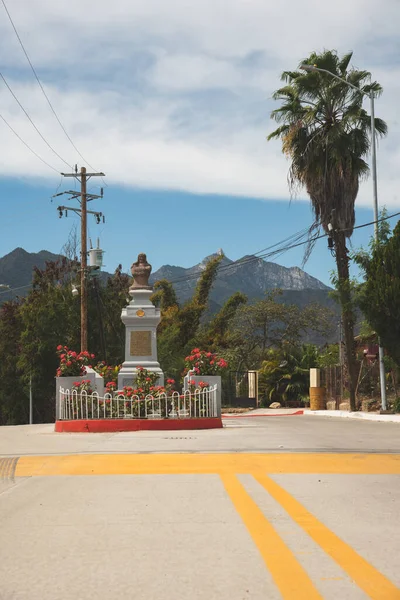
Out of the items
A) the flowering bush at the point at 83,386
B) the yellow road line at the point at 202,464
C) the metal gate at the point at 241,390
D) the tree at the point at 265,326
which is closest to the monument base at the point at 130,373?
the flowering bush at the point at 83,386

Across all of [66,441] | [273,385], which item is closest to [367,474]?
[66,441]

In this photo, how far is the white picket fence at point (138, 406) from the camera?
21.6 metres

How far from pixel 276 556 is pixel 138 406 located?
16323 millimetres

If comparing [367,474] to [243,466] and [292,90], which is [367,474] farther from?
[292,90]

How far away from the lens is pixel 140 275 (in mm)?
30109

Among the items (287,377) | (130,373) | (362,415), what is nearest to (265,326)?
(287,377)

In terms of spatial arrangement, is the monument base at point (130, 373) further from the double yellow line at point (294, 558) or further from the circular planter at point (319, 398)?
the double yellow line at point (294, 558)

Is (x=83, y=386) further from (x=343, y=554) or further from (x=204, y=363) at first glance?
(x=343, y=554)

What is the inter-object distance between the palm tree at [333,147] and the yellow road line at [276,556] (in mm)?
24933

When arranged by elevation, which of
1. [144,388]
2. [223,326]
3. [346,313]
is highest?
[223,326]

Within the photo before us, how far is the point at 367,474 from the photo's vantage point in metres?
9.88

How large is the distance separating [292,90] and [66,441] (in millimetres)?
22148

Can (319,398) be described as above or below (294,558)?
above

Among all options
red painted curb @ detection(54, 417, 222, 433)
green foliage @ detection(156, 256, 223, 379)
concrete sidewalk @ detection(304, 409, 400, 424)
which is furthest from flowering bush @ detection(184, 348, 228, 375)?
green foliage @ detection(156, 256, 223, 379)
